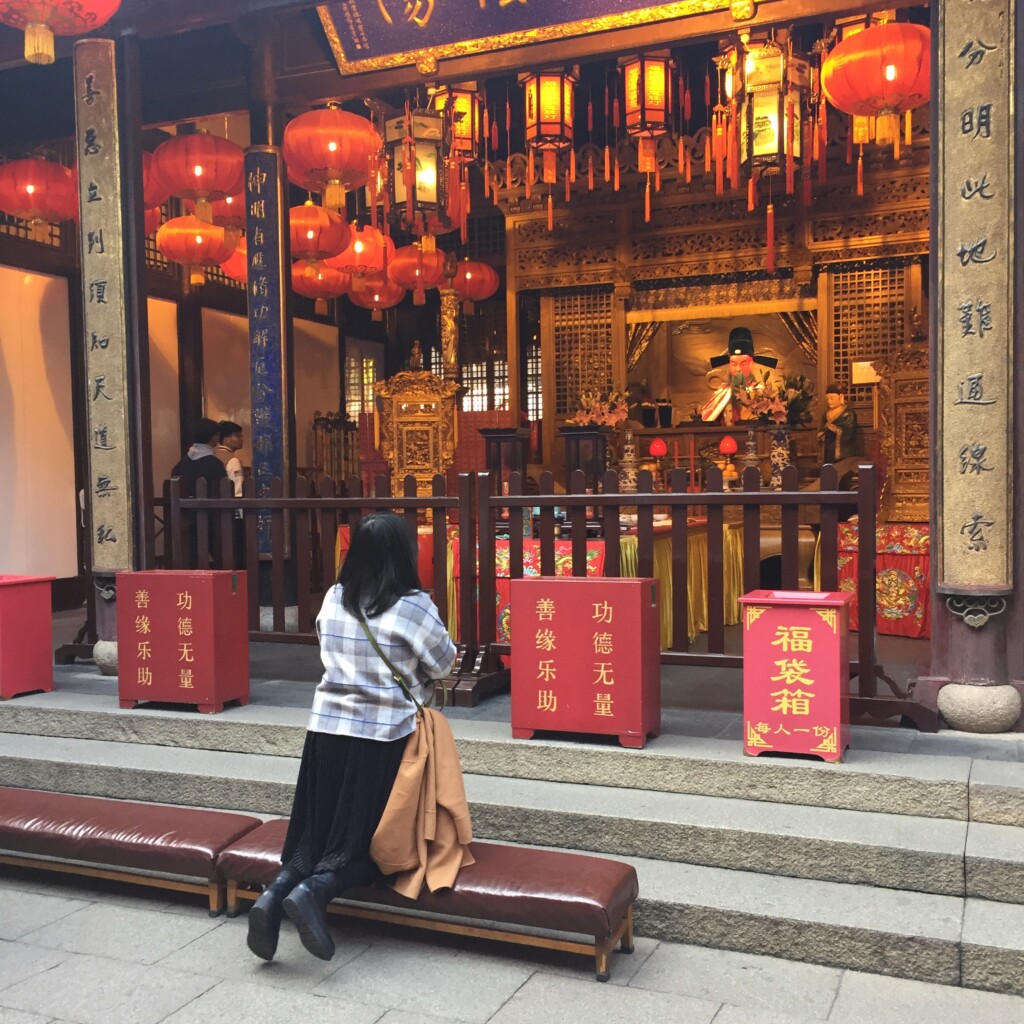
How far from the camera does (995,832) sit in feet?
11.4

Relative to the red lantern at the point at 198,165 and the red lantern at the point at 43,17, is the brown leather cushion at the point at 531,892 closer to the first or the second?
the red lantern at the point at 43,17

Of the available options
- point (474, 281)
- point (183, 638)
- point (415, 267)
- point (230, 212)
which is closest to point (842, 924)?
point (183, 638)

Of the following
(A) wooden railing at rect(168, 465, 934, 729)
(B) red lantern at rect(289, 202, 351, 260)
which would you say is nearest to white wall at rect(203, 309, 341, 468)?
(B) red lantern at rect(289, 202, 351, 260)

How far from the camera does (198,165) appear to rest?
7188 millimetres

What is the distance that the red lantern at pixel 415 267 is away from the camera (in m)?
9.80

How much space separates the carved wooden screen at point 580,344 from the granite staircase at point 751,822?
288 inches

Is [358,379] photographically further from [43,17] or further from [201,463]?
[43,17]

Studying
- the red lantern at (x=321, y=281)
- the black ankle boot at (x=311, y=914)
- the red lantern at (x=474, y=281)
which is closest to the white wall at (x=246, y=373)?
the red lantern at (x=321, y=281)

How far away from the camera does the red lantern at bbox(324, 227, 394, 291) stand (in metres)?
9.33

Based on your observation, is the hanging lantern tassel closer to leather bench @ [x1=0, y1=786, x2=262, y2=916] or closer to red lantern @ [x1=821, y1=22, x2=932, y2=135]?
red lantern @ [x1=821, y1=22, x2=932, y2=135]

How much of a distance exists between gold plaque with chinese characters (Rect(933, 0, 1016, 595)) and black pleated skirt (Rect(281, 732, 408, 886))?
8.38ft

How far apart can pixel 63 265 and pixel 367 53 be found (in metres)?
4.14

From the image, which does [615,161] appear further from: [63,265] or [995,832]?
[995,832]

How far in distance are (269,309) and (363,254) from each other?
2.06 metres
